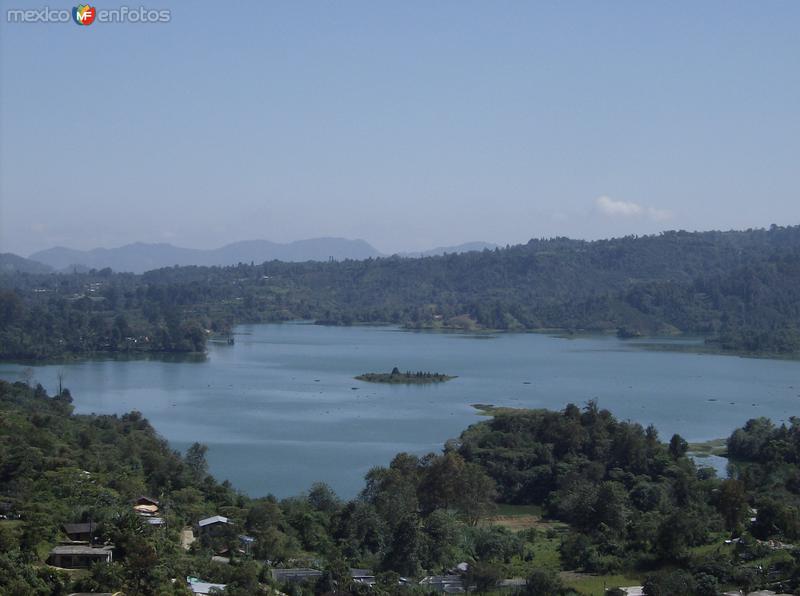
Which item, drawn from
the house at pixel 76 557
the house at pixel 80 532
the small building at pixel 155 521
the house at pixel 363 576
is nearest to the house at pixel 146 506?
the small building at pixel 155 521

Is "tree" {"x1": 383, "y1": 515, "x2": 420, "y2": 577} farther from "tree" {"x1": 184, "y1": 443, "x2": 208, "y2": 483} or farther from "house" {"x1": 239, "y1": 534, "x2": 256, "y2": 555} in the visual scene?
"tree" {"x1": 184, "y1": 443, "x2": 208, "y2": 483}

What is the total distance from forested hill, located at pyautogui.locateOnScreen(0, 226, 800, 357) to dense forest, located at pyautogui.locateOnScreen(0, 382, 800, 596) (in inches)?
1204

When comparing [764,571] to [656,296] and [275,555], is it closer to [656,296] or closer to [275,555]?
[275,555]

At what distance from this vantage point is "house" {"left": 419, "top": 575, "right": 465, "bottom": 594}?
12506 mm

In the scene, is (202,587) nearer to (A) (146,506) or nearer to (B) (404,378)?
(A) (146,506)

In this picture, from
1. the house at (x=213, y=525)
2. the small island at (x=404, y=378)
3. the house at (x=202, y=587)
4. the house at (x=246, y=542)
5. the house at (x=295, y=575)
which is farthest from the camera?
the small island at (x=404, y=378)

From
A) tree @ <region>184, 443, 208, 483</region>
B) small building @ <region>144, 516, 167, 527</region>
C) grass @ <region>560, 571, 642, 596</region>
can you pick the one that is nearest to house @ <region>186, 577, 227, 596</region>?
small building @ <region>144, 516, 167, 527</region>

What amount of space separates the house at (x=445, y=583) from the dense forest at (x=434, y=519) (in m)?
0.17

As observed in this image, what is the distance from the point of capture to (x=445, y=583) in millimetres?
12742

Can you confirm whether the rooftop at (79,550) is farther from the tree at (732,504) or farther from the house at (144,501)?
the tree at (732,504)

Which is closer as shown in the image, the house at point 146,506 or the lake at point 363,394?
the house at point 146,506

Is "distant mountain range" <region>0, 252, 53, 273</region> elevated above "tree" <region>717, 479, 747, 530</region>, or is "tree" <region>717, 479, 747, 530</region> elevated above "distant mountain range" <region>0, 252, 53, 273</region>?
"distant mountain range" <region>0, 252, 53, 273</region>

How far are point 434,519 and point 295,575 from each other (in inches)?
96.9

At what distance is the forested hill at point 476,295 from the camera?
1996 inches
